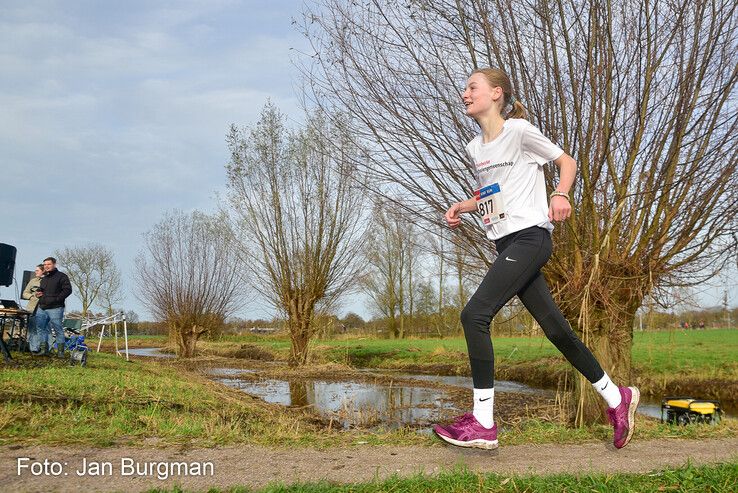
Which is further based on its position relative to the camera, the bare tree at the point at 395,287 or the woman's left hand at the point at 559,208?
the bare tree at the point at 395,287

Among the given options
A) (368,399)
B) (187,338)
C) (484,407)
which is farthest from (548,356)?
(484,407)

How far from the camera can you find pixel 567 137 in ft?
19.7

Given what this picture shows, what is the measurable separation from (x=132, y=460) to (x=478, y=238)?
4.48 metres

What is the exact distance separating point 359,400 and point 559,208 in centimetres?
936

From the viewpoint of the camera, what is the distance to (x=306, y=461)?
3418 mm

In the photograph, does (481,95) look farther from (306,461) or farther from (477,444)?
(306,461)

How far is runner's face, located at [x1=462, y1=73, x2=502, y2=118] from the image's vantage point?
3814 mm

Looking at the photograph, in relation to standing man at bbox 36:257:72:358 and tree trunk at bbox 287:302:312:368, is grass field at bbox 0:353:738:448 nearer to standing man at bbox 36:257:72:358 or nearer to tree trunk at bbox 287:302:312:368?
standing man at bbox 36:257:72:358

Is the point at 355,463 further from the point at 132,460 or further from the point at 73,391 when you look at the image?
the point at 73,391

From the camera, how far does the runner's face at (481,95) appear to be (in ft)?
12.5

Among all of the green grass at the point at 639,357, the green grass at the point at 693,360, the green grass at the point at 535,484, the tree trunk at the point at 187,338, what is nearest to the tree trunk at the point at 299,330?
the green grass at the point at 639,357

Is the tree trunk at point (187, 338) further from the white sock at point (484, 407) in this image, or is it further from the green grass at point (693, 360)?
the white sock at point (484, 407)

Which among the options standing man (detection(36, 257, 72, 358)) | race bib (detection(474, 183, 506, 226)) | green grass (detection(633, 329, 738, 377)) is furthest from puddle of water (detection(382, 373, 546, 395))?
race bib (detection(474, 183, 506, 226))

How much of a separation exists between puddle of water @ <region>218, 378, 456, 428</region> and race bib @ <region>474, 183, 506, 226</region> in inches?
208
